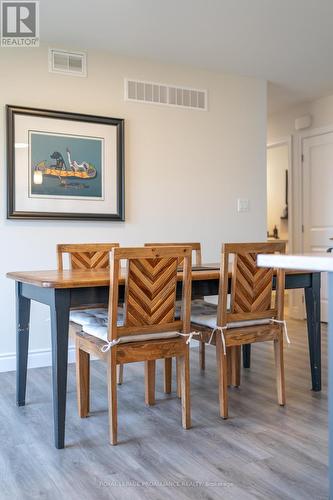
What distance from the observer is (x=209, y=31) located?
11.2ft

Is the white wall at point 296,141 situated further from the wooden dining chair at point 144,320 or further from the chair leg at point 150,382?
the wooden dining chair at point 144,320

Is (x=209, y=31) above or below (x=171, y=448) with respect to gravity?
above

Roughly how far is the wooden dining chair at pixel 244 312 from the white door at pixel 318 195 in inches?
101

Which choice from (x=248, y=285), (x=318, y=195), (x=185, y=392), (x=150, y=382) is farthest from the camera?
(x=318, y=195)

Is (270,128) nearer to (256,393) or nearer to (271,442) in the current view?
(256,393)

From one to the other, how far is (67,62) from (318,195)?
118 inches

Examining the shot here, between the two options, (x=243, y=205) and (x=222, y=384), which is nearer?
(x=222, y=384)

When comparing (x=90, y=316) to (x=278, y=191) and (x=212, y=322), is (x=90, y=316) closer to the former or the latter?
(x=212, y=322)

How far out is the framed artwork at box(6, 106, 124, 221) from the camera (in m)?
3.45

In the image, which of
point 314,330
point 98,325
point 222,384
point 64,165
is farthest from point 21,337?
point 314,330

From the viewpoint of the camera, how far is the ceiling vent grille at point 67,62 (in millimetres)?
3574

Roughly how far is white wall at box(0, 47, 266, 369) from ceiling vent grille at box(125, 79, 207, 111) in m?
0.06

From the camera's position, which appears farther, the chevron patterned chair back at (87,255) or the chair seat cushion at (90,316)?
the chevron patterned chair back at (87,255)

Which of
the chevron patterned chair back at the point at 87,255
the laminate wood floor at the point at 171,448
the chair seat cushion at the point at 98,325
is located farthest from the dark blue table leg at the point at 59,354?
the chevron patterned chair back at the point at 87,255
